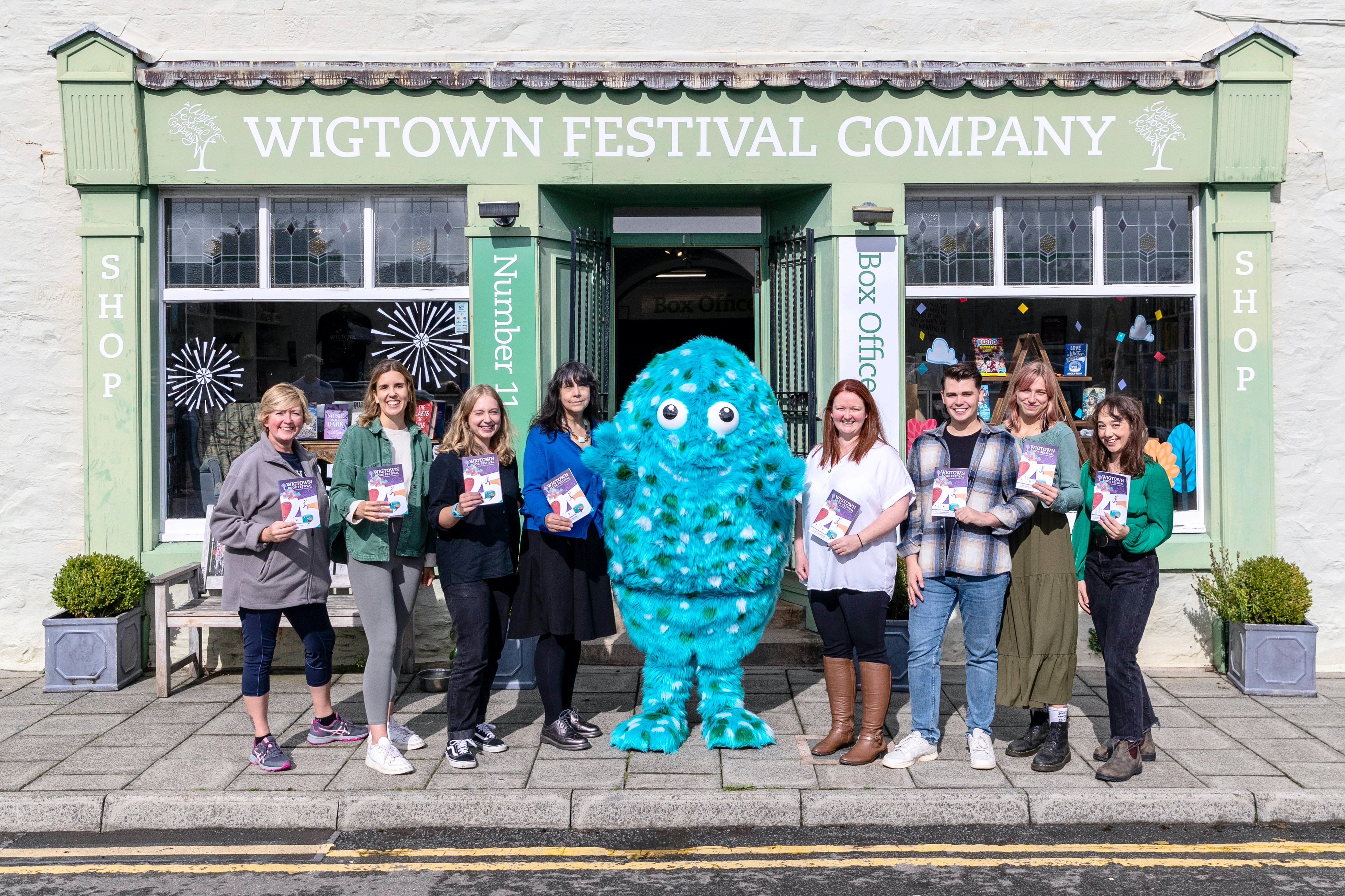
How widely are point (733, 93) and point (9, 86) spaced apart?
4714 mm

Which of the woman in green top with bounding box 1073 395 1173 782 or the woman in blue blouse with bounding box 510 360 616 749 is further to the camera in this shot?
the woman in blue blouse with bounding box 510 360 616 749

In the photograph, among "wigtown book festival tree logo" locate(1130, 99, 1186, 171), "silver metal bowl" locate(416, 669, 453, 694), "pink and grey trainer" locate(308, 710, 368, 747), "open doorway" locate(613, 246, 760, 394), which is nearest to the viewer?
"pink and grey trainer" locate(308, 710, 368, 747)

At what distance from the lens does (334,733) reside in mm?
5867

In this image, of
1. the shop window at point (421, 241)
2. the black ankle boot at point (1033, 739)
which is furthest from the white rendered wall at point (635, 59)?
the black ankle boot at point (1033, 739)

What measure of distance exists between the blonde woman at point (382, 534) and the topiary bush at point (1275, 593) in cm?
497

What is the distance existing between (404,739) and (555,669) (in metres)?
0.86

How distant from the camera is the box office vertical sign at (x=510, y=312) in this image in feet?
24.8

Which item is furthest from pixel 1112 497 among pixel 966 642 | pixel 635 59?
pixel 635 59

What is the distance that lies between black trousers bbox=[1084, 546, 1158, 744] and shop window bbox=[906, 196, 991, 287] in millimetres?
2925

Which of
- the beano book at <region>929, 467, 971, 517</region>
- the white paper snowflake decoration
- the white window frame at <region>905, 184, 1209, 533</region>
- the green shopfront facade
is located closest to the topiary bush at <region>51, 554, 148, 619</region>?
the green shopfront facade

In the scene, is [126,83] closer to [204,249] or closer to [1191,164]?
[204,249]

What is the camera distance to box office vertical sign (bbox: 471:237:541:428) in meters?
7.57

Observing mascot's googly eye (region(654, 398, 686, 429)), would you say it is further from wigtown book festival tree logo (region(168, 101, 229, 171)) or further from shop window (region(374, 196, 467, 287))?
wigtown book festival tree logo (region(168, 101, 229, 171))

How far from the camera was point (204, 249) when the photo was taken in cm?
771
